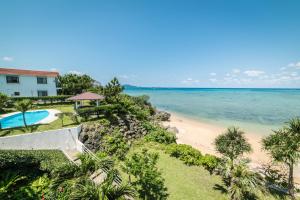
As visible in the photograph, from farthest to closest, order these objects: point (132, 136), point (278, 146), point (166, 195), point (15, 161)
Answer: point (132, 136) < point (278, 146) < point (166, 195) < point (15, 161)

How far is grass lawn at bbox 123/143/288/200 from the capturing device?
10633mm

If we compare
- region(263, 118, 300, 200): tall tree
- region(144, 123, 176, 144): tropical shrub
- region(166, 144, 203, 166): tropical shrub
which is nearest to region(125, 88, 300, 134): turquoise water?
region(144, 123, 176, 144): tropical shrub

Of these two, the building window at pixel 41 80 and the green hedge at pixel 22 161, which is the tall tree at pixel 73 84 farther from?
the green hedge at pixel 22 161

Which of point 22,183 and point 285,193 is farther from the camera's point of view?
point 285,193

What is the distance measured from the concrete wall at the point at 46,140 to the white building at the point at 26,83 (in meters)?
20.2

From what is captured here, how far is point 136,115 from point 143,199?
16.5 metres

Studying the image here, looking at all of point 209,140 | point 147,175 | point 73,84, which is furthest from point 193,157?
point 73,84

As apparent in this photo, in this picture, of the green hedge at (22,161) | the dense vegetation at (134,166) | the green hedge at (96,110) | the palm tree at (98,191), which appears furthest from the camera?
the green hedge at (96,110)

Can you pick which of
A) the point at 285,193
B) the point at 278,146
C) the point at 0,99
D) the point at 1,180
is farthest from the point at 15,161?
the point at 285,193

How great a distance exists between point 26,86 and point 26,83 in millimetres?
552

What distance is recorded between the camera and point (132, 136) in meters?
21.3

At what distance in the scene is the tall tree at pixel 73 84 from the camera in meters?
33.2

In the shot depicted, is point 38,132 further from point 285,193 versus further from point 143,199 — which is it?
point 285,193

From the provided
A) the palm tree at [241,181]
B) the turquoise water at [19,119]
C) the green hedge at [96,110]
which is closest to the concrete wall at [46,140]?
the green hedge at [96,110]
